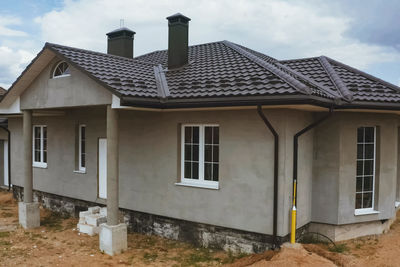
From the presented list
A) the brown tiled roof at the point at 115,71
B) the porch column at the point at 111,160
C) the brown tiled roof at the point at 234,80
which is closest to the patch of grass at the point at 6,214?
the porch column at the point at 111,160

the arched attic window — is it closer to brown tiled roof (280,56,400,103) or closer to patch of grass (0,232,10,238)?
patch of grass (0,232,10,238)

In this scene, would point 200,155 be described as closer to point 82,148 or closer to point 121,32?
point 82,148

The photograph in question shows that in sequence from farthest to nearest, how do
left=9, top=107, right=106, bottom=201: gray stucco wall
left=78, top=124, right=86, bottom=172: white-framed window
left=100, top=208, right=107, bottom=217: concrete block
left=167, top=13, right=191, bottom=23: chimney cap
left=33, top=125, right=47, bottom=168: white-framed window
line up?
left=33, top=125, right=47, bottom=168: white-framed window
left=78, top=124, right=86, bottom=172: white-framed window
left=167, top=13, right=191, bottom=23: chimney cap
left=9, top=107, right=106, bottom=201: gray stucco wall
left=100, top=208, right=107, bottom=217: concrete block

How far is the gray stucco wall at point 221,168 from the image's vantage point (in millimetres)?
7516

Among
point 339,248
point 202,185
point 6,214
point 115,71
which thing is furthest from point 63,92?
point 339,248

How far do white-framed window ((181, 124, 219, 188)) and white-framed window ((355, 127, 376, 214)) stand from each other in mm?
3820

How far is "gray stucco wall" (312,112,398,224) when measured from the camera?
845 cm

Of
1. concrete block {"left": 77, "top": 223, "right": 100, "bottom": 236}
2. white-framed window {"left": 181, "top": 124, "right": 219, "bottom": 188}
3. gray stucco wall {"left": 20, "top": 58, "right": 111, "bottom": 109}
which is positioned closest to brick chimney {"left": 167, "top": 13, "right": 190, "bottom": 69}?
white-framed window {"left": 181, "top": 124, "right": 219, "bottom": 188}

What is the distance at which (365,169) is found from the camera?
8.88 meters

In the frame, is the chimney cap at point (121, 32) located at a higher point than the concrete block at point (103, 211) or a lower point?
higher

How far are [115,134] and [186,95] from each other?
1978 mm

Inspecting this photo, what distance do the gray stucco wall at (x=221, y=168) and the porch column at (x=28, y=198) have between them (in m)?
1.52

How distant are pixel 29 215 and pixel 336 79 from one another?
9.99 metres

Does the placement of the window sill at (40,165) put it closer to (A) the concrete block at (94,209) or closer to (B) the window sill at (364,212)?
(A) the concrete block at (94,209)
